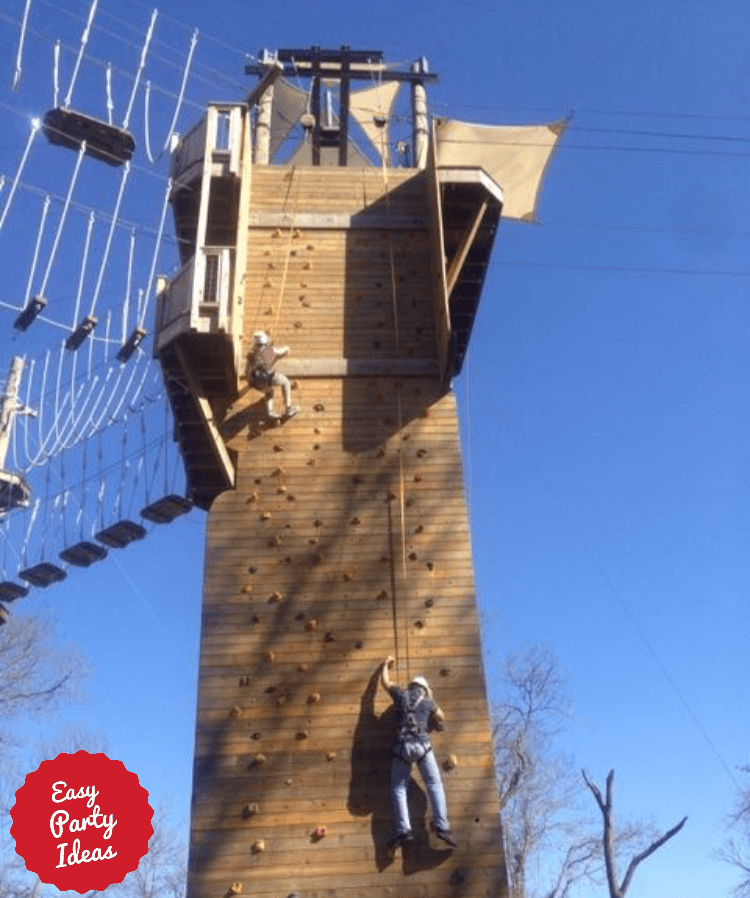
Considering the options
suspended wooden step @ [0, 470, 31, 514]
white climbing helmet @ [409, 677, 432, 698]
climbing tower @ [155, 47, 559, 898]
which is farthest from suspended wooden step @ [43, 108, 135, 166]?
suspended wooden step @ [0, 470, 31, 514]

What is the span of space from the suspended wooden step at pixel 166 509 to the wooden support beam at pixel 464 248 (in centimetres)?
671

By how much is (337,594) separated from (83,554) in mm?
9442

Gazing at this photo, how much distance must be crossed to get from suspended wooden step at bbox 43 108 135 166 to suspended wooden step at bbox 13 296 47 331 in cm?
183

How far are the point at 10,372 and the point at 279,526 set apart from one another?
1392 cm

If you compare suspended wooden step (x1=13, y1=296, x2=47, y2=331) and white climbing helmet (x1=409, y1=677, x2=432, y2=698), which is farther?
suspended wooden step (x1=13, y1=296, x2=47, y2=331)

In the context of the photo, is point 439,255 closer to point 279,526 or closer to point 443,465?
point 443,465

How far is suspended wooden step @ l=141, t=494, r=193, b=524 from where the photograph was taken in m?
16.1

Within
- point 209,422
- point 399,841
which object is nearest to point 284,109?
point 209,422

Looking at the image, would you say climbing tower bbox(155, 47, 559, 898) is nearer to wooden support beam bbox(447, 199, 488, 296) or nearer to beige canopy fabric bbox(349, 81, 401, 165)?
wooden support beam bbox(447, 199, 488, 296)

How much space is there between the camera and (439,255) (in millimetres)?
10953

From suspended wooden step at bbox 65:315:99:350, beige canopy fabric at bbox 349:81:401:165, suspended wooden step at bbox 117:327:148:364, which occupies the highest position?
beige canopy fabric at bbox 349:81:401:165

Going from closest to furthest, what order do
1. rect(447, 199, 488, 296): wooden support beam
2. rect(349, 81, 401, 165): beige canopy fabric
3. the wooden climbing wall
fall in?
the wooden climbing wall
rect(447, 199, 488, 296): wooden support beam
rect(349, 81, 401, 165): beige canopy fabric

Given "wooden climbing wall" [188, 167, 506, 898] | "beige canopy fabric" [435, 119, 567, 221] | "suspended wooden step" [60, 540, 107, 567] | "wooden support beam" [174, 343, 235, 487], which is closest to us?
"wooden climbing wall" [188, 167, 506, 898]

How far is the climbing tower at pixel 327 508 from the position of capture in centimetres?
823
